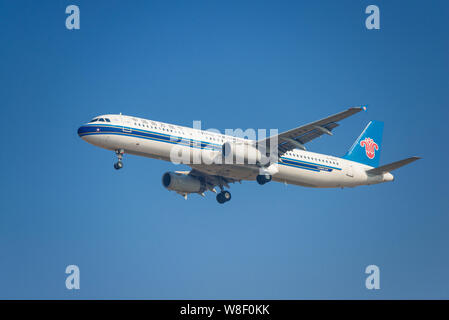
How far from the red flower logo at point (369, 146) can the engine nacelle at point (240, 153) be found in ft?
41.2

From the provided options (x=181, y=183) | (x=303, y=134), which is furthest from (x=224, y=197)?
(x=303, y=134)

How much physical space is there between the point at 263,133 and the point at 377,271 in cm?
1352

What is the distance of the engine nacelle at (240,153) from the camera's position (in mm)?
47188

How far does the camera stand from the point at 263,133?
49.9 metres

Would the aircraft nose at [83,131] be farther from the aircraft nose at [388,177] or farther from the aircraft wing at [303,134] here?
the aircraft nose at [388,177]

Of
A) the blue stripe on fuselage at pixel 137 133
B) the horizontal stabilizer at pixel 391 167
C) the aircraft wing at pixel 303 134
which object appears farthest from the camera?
the horizontal stabilizer at pixel 391 167

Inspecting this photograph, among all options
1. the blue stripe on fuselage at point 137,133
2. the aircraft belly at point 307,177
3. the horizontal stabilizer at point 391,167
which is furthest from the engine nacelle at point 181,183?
the horizontal stabilizer at point 391,167

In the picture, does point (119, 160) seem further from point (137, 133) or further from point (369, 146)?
point (369, 146)

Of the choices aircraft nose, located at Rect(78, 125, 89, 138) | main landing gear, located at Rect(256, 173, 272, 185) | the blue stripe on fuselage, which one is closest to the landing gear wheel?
main landing gear, located at Rect(256, 173, 272, 185)
